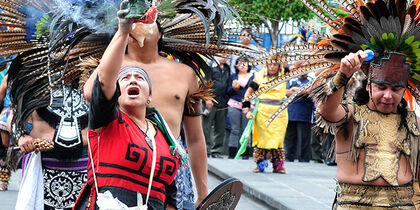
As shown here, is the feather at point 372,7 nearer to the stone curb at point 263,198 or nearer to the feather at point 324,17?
the feather at point 324,17

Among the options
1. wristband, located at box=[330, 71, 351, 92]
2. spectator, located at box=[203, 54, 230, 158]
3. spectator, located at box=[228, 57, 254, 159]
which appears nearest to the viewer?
wristband, located at box=[330, 71, 351, 92]

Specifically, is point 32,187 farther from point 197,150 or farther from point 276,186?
point 276,186

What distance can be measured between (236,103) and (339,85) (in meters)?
10.1

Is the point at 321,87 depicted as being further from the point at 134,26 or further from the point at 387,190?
the point at 134,26

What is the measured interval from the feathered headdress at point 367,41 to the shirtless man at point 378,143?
0.02 metres

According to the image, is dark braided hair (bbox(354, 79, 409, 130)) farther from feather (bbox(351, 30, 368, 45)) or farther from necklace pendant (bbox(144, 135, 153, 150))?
necklace pendant (bbox(144, 135, 153, 150))

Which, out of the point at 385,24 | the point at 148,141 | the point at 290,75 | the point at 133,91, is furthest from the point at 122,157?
the point at 385,24

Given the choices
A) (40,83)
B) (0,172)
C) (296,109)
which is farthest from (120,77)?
(296,109)

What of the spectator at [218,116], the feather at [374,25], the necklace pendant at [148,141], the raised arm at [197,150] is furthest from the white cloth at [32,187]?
the spectator at [218,116]

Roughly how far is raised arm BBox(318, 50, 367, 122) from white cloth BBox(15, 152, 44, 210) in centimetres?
228

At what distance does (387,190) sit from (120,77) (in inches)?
79.4

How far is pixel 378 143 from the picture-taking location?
507 centimetres

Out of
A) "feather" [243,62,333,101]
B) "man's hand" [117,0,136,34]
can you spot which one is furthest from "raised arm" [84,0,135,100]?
"feather" [243,62,333,101]

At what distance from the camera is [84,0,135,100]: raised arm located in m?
3.55
